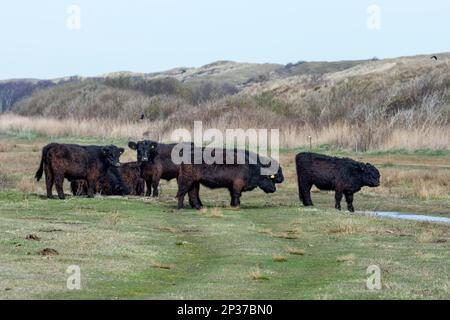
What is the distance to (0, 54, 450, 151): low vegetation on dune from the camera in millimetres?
49250

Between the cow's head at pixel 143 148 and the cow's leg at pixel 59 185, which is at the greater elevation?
the cow's head at pixel 143 148

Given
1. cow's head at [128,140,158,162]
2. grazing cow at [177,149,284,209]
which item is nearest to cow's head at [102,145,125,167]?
cow's head at [128,140,158,162]

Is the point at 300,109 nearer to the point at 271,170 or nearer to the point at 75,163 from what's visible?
the point at 271,170

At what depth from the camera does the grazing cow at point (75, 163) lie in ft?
96.4

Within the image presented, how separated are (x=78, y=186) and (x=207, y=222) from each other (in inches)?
374

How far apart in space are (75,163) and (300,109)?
38901 mm

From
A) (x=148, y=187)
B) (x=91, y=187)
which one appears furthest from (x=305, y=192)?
(x=91, y=187)

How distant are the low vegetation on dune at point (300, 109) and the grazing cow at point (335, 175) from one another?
16473 millimetres

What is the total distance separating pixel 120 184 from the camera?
33000mm

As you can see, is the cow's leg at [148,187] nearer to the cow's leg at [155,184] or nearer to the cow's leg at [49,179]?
the cow's leg at [155,184]

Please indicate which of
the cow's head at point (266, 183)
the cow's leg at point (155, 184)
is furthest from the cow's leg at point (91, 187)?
the cow's head at point (266, 183)

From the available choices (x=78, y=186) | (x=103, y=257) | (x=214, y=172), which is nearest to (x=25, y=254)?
(x=103, y=257)

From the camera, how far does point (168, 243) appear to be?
68.4ft
